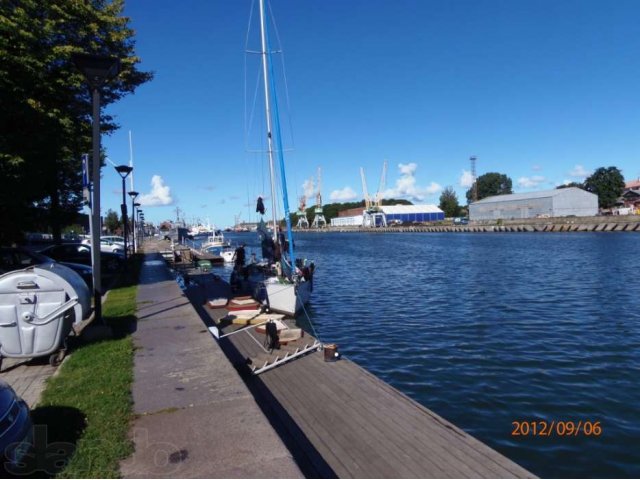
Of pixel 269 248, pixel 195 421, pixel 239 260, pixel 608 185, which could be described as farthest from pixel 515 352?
pixel 608 185

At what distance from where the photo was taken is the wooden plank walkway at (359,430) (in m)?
5.64

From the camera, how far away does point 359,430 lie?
22.2ft

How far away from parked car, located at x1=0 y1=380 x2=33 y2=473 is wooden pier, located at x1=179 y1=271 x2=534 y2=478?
313cm

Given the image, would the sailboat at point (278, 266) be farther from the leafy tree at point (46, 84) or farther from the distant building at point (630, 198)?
the distant building at point (630, 198)

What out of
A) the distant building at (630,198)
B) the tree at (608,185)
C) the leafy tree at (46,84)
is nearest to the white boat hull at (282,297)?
the leafy tree at (46,84)

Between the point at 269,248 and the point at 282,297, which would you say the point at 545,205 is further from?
the point at 282,297

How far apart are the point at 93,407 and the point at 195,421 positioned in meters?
1.47

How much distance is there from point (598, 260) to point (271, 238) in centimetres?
2945

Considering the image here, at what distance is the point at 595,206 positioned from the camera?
379 ft

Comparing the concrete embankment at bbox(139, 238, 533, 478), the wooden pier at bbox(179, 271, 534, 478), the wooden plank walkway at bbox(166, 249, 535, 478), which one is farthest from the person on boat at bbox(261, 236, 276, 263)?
the wooden plank walkway at bbox(166, 249, 535, 478)

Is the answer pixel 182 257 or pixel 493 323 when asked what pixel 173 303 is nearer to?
pixel 493 323

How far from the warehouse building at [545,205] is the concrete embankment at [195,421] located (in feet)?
404

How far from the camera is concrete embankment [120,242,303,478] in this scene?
4.25 meters
